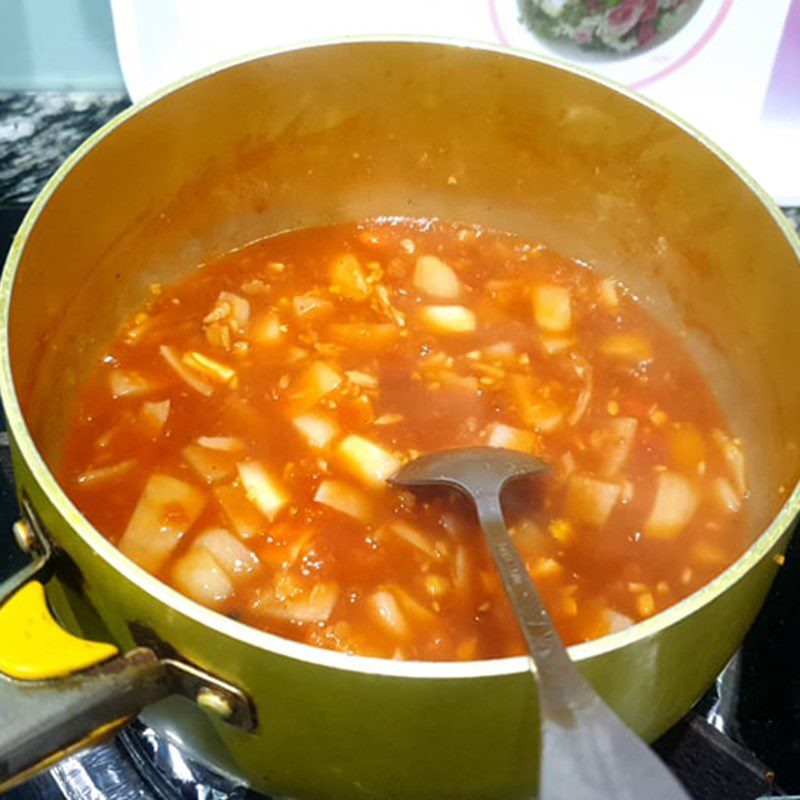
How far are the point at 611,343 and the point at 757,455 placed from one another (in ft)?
0.78

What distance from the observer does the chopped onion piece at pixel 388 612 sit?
41.4 inches

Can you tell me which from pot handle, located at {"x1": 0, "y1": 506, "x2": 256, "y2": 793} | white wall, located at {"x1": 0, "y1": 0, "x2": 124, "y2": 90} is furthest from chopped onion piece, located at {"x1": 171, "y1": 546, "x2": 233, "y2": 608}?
white wall, located at {"x1": 0, "y1": 0, "x2": 124, "y2": 90}

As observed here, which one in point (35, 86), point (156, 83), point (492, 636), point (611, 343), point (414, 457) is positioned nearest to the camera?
point (492, 636)

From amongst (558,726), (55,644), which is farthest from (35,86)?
(558,726)

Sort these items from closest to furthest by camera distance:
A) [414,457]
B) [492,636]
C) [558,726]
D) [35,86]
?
[558,726]
[492,636]
[414,457]
[35,86]

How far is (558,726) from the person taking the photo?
0.71m

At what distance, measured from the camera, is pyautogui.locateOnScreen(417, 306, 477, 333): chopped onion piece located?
4.50ft

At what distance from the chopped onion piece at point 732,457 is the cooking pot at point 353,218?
14 mm

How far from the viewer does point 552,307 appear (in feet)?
4.63

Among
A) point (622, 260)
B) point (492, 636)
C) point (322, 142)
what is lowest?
point (492, 636)

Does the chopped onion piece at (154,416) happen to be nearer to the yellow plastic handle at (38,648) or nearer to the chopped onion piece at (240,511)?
the chopped onion piece at (240,511)

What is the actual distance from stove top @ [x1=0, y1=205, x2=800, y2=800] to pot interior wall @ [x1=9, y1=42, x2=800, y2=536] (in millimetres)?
183

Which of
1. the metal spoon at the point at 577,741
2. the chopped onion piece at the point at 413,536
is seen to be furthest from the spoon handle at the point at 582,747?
the chopped onion piece at the point at 413,536

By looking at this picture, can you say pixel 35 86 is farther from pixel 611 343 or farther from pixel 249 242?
pixel 611 343
